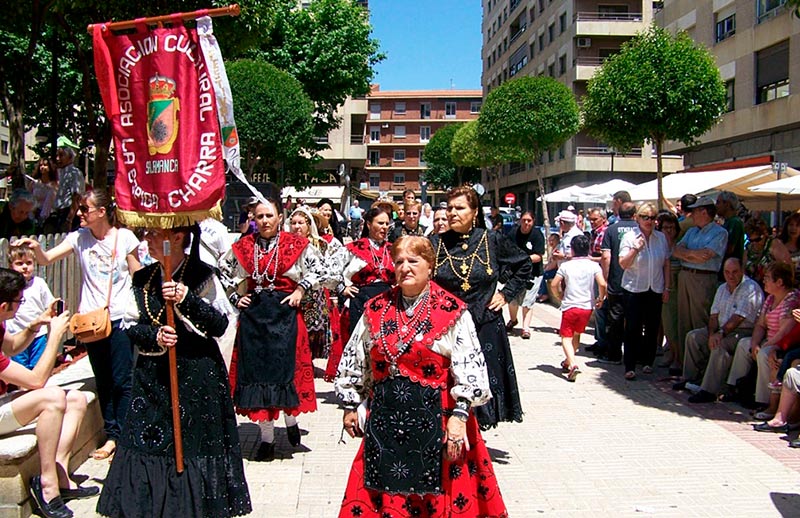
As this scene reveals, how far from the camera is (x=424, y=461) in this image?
12.3 feet

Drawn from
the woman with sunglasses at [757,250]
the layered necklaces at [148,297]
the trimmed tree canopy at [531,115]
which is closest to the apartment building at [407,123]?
the trimmed tree canopy at [531,115]

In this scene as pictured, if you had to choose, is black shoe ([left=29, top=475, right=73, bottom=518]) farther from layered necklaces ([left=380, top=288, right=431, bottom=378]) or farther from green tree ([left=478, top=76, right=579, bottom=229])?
green tree ([left=478, top=76, right=579, bottom=229])

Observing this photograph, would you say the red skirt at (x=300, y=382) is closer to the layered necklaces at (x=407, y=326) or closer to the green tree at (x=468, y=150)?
the layered necklaces at (x=407, y=326)

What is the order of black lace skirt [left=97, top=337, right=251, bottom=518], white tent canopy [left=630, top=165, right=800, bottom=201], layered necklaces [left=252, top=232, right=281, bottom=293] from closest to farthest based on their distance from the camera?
1. black lace skirt [left=97, top=337, right=251, bottom=518]
2. layered necklaces [left=252, top=232, right=281, bottom=293]
3. white tent canopy [left=630, top=165, right=800, bottom=201]

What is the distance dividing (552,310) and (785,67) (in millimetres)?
14691

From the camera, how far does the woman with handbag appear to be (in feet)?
19.4

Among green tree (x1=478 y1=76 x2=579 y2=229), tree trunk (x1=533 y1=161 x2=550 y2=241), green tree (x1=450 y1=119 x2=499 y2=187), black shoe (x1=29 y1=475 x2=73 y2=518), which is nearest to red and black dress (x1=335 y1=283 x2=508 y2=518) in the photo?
black shoe (x1=29 y1=475 x2=73 y2=518)

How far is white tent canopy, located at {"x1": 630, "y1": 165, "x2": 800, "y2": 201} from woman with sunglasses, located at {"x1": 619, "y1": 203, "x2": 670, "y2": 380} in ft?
15.5

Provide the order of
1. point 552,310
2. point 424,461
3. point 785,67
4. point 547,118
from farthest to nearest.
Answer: point 547,118 → point 785,67 → point 552,310 → point 424,461

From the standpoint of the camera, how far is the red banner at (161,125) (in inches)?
172

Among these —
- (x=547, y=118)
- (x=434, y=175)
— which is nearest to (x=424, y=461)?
(x=547, y=118)

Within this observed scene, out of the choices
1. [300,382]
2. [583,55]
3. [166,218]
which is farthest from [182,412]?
[583,55]

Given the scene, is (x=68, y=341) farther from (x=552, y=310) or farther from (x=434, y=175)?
(x=434, y=175)

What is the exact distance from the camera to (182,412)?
13.6 feet
